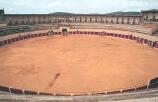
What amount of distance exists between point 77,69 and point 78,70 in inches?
21.4

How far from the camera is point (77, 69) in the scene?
31453 millimetres

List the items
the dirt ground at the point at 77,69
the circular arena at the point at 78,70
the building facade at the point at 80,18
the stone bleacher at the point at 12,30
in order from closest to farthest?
the circular arena at the point at 78,70
the dirt ground at the point at 77,69
the stone bleacher at the point at 12,30
the building facade at the point at 80,18

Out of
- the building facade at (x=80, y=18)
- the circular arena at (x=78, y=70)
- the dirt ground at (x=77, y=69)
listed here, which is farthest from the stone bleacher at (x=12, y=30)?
the dirt ground at (x=77, y=69)

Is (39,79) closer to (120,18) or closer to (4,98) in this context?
(4,98)

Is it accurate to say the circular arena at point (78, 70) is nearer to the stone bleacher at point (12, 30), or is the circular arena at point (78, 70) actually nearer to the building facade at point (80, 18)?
the stone bleacher at point (12, 30)

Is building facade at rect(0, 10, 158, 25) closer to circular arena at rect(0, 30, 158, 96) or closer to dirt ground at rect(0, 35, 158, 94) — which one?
circular arena at rect(0, 30, 158, 96)

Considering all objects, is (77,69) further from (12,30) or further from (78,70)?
(12,30)

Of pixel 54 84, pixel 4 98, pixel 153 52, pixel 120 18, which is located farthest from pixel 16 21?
pixel 4 98

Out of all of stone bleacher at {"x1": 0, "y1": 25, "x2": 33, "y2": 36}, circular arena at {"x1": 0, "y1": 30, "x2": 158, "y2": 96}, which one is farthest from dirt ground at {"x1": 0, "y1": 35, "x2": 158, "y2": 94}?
stone bleacher at {"x1": 0, "y1": 25, "x2": 33, "y2": 36}

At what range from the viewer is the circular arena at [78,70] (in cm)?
2434

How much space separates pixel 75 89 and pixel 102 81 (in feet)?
12.5

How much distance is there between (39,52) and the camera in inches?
1740

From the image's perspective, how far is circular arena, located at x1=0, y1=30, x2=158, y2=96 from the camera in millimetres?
24344


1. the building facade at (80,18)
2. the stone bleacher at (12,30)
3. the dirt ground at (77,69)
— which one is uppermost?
the building facade at (80,18)
